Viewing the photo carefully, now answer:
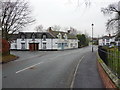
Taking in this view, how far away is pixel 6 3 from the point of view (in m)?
31.8

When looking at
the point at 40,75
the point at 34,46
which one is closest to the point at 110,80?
the point at 40,75

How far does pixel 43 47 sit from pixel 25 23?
2842 cm

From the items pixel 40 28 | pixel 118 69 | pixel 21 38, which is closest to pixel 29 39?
pixel 21 38

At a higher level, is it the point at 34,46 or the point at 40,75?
the point at 34,46

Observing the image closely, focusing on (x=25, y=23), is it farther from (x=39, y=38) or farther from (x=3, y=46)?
(x=39, y=38)

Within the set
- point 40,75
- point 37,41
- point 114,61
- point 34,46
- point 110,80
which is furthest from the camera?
point 37,41

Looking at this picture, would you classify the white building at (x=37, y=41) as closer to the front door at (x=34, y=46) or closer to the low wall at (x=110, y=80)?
the front door at (x=34, y=46)

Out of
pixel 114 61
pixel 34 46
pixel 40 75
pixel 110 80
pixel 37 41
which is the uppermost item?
pixel 37 41

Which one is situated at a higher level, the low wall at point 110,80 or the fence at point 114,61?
the fence at point 114,61

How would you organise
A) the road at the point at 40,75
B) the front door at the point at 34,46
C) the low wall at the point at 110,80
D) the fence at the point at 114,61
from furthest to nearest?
1. the front door at the point at 34,46
2. the road at the point at 40,75
3. the fence at the point at 114,61
4. the low wall at the point at 110,80

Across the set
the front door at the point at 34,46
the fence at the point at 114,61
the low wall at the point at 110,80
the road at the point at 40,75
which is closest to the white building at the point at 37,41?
the front door at the point at 34,46

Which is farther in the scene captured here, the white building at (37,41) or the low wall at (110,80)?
the white building at (37,41)

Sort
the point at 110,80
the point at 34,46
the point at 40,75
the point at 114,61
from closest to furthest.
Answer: the point at 110,80, the point at 114,61, the point at 40,75, the point at 34,46

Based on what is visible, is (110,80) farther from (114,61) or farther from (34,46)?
(34,46)
